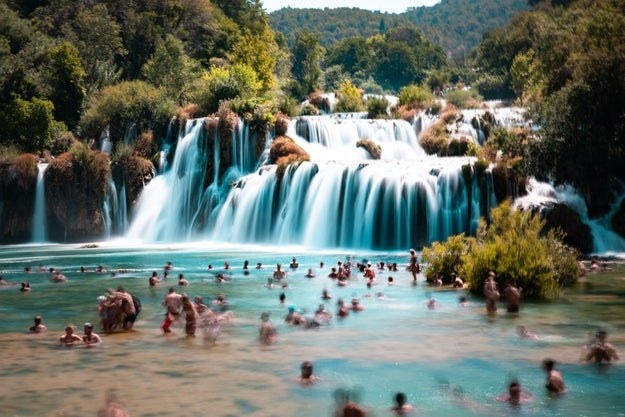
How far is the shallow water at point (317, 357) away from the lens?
48.9ft

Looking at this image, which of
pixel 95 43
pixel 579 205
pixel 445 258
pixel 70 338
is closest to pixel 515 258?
pixel 445 258

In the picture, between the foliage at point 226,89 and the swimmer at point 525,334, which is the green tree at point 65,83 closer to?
the foliage at point 226,89

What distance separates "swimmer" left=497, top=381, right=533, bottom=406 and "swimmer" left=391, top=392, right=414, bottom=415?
1.84m

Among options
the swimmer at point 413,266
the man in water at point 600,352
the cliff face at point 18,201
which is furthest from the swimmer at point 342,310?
the cliff face at point 18,201

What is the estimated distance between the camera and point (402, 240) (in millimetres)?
44844

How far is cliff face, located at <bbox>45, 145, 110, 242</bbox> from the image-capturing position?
186ft

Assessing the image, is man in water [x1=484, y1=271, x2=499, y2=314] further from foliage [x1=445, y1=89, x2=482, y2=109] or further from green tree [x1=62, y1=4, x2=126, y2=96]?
green tree [x1=62, y1=4, x2=126, y2=96]

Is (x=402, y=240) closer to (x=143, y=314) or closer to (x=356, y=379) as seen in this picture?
(x=143, y=314)

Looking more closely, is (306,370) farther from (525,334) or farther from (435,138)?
(435,138)

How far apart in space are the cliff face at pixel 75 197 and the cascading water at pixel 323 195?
2986 mm

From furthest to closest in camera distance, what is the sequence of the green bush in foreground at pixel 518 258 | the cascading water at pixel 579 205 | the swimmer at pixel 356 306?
the cascading water at pixel 579 205 → the green bush in foreground at pixel 518 258 → the swimmer at pixel 356 306

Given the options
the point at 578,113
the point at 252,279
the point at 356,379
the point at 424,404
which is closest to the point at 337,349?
the point at 356,379

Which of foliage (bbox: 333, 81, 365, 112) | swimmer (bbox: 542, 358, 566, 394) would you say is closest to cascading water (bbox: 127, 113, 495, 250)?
foliage (bbox: 333, 81, 365, 112)

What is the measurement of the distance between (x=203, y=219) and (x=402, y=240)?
626 inches
